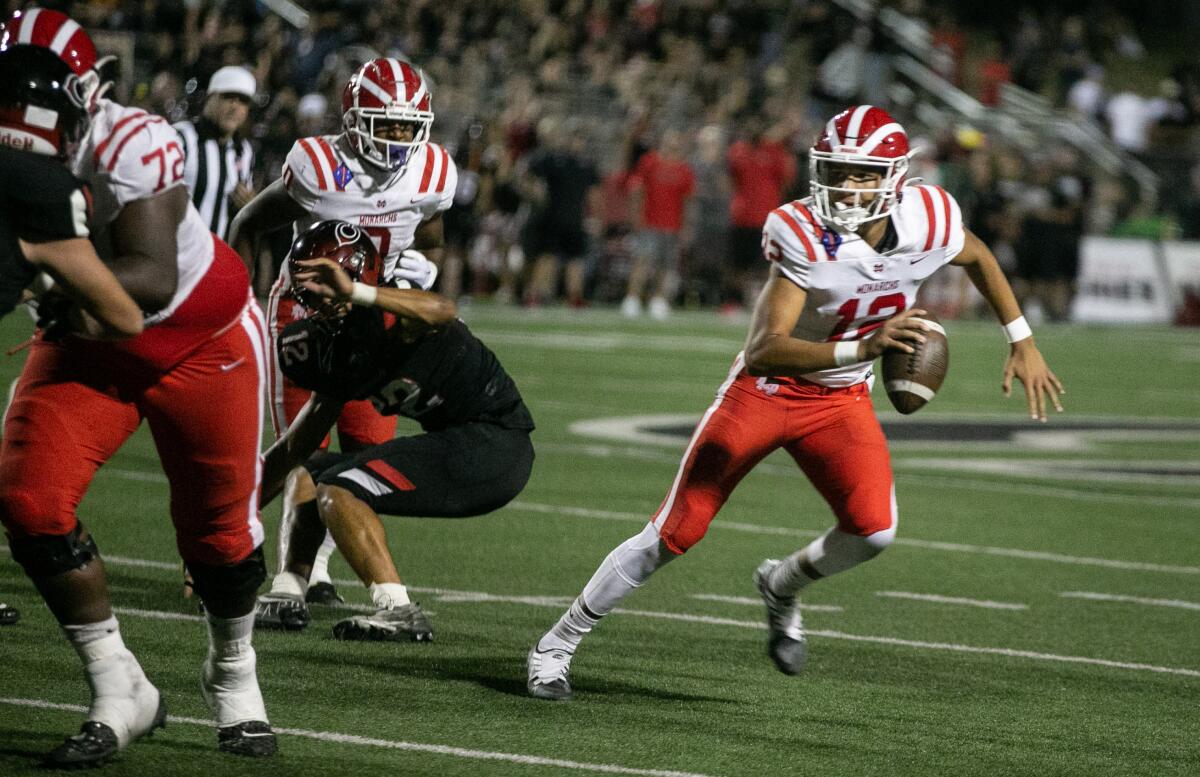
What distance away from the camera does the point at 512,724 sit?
4930mm

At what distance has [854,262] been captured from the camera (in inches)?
212

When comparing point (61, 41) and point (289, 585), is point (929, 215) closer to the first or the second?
point (289, 585)

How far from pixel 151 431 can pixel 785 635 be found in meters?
2.16

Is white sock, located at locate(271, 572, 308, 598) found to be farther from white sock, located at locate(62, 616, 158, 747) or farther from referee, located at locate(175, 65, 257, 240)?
referee, located at locate(175, 65, 257, 240)

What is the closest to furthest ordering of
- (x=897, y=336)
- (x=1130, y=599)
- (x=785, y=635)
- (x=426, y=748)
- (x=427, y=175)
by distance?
(x=426, y=748) → (x=897, y=336) → (x=785, y=635) → (x=427, y=175) → (x=1130, y=599)

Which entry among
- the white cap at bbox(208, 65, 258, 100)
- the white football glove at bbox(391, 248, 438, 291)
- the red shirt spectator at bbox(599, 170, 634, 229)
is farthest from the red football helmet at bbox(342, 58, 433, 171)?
the red shirt spectator at bbox(599, 170, 634, 229)

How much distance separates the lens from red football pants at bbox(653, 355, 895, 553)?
5.44m

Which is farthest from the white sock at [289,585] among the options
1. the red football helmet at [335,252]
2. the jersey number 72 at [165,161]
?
the jersey number 72 at [165,161]

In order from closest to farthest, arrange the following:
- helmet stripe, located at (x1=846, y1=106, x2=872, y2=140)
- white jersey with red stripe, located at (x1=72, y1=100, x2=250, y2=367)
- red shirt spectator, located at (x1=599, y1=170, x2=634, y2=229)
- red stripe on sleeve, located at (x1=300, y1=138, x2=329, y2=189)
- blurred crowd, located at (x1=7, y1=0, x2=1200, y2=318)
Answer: white jersey with red stripe, located at (x1=72, y1=100, x2=250, y2=367) → helmet stripe, located at (x1=846, y1=106, x2=872, y2=140) → red stripe on sleeve, located at (x1=300, y1=138, x2=329, y2=189) → blurred crowd, located at (x1=7, y1=0, x2=1200, y2=318) → red shirt spectator, located at (x1=599, y1=170, x2=634, y2=229)

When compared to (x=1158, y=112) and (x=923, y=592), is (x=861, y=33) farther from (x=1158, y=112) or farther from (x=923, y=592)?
(x=923, y=592)

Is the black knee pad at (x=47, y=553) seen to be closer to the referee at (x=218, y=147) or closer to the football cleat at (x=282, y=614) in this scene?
the football cleat at (x=282, y=614)

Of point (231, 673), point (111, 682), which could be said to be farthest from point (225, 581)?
point (111, 682)

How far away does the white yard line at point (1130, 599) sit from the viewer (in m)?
7.22

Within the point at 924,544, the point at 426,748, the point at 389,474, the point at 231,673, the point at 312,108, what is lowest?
the point at 924,544
